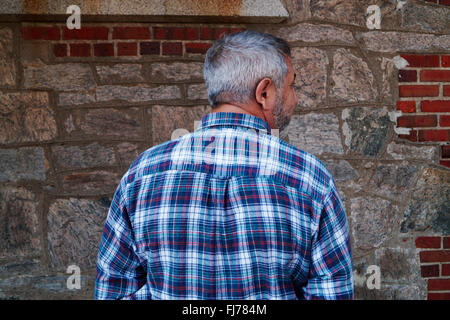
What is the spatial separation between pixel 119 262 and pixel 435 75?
227cm

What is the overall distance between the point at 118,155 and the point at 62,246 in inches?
26.0

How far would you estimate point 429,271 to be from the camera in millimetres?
2486

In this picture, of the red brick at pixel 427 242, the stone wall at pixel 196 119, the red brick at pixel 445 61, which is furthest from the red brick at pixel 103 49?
the red brick at pixel 427 242

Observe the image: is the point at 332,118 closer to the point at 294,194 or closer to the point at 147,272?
the point at 294,194

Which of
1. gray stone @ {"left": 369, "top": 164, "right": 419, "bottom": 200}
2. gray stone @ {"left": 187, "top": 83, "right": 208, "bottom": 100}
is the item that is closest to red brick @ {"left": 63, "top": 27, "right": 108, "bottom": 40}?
gray stone @ {"left": 187, "top": 83, "right": 208, "bottom": 100}

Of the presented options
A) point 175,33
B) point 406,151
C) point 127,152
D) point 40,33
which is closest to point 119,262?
point 127,152

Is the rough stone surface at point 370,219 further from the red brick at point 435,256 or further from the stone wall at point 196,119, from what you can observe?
the red brick at point 435,256

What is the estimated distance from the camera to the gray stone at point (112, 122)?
2326mm

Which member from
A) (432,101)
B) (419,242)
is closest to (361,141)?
(432,101)

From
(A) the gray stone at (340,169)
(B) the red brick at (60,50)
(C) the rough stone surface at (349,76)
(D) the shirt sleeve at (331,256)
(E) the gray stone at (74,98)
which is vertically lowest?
(D) the shirt sleeve at (331,256)

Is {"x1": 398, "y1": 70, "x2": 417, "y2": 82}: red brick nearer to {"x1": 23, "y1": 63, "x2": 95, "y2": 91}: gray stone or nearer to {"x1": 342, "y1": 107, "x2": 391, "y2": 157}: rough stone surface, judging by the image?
{"x1": 342, "y1": 107, "x2": 391, "y2": 157}: rough stone surface

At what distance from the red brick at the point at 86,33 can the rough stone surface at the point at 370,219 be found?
187cm

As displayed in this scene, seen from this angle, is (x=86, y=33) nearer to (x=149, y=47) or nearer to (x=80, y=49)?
(x=80, y=49)

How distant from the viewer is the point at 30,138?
2318mm
